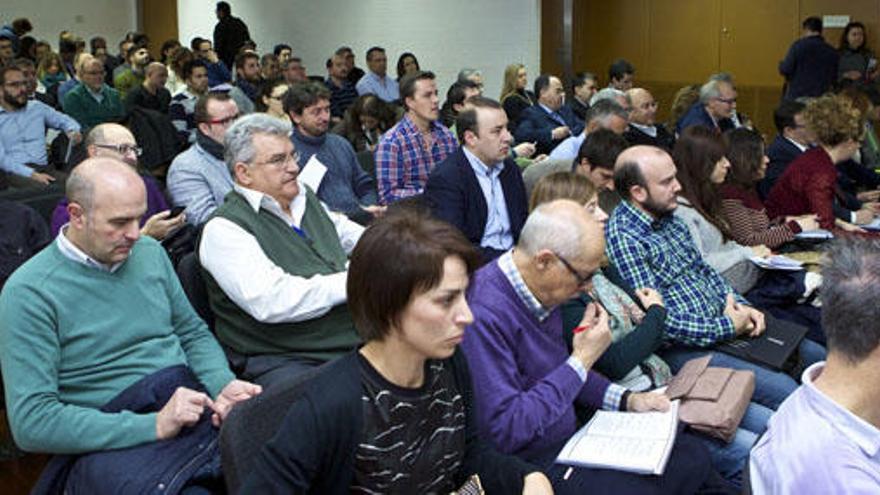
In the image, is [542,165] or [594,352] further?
[542,165]

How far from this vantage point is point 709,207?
12.3 ft

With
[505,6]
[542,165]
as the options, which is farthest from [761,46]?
[542,165]

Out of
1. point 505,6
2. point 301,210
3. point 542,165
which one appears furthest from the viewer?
point 505,6

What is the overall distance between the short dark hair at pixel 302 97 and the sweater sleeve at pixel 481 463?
10.5ft

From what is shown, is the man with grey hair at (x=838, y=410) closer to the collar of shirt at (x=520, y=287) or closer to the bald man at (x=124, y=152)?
the collar of shirt at (x=520, y=287)

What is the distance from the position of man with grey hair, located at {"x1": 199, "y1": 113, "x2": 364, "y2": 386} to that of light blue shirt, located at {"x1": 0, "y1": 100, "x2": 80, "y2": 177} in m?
3.63

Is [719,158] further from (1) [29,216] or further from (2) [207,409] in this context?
(1) [29,216]

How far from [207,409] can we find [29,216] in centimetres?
177

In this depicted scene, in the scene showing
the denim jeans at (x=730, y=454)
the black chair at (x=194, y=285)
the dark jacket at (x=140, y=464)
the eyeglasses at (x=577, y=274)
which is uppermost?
the eyeglasses at (x=577, y=274)

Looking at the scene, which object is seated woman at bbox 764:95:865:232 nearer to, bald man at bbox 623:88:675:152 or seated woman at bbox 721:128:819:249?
seated woman at bbox 721:128:819:249

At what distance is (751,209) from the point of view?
4246mm

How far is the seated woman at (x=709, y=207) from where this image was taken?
3.64 m

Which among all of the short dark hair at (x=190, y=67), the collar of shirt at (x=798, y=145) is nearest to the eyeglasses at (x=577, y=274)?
the collar of shirt at (x=798, y=145)

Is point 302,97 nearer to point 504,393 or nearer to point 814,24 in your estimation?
point 504,393
